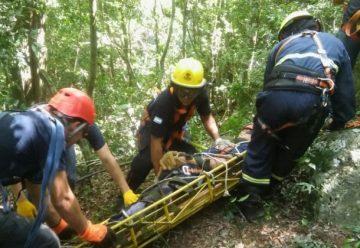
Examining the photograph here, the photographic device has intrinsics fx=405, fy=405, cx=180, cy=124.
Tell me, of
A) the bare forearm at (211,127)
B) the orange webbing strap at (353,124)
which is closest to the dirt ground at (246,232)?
the bare forearm at (211,127)

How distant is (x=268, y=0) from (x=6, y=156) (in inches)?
229

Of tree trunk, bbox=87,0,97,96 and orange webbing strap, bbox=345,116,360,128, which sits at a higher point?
tree trunk, bbox=87,0,97,96

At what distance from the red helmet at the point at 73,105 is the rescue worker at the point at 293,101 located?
156cm

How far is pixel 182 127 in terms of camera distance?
15.6 feet

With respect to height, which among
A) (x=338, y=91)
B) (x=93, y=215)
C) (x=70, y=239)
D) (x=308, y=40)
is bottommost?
(x=93, y=215)

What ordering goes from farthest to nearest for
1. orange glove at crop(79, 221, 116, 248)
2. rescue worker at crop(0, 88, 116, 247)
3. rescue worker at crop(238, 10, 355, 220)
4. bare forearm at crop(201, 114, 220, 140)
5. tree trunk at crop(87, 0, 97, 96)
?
1. tree trunk at crop(87, 0, 97, 96)
2. bare forearm at crop(201, 114, 220, 140)
3. rescue worker at crop(238, 10, 355, 220)
4. orange glove at crop(79, 221, 116, 248)
5. rescue worker at crop(0, 88, 116, 247)

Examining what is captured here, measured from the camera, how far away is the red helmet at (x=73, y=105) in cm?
285

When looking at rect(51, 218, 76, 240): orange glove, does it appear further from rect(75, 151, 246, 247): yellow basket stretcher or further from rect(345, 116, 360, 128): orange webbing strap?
rect(345, 116, 360, 128): orange webbing strap

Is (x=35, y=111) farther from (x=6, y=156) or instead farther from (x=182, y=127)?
(x=182, y=127)

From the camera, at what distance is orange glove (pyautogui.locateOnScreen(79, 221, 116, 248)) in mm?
3066

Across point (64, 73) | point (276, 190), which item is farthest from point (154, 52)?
point (276, 190)

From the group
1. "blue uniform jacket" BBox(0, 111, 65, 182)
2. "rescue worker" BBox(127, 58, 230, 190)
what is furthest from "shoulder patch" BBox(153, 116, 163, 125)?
"blue uniform jacket" BBox(0, 111, 65, 182)

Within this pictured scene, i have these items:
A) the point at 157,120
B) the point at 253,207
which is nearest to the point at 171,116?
the point at 157,120

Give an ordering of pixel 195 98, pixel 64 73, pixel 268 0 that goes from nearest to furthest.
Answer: pixel 195 98 → pixel 268 0 → pixel 64 73
